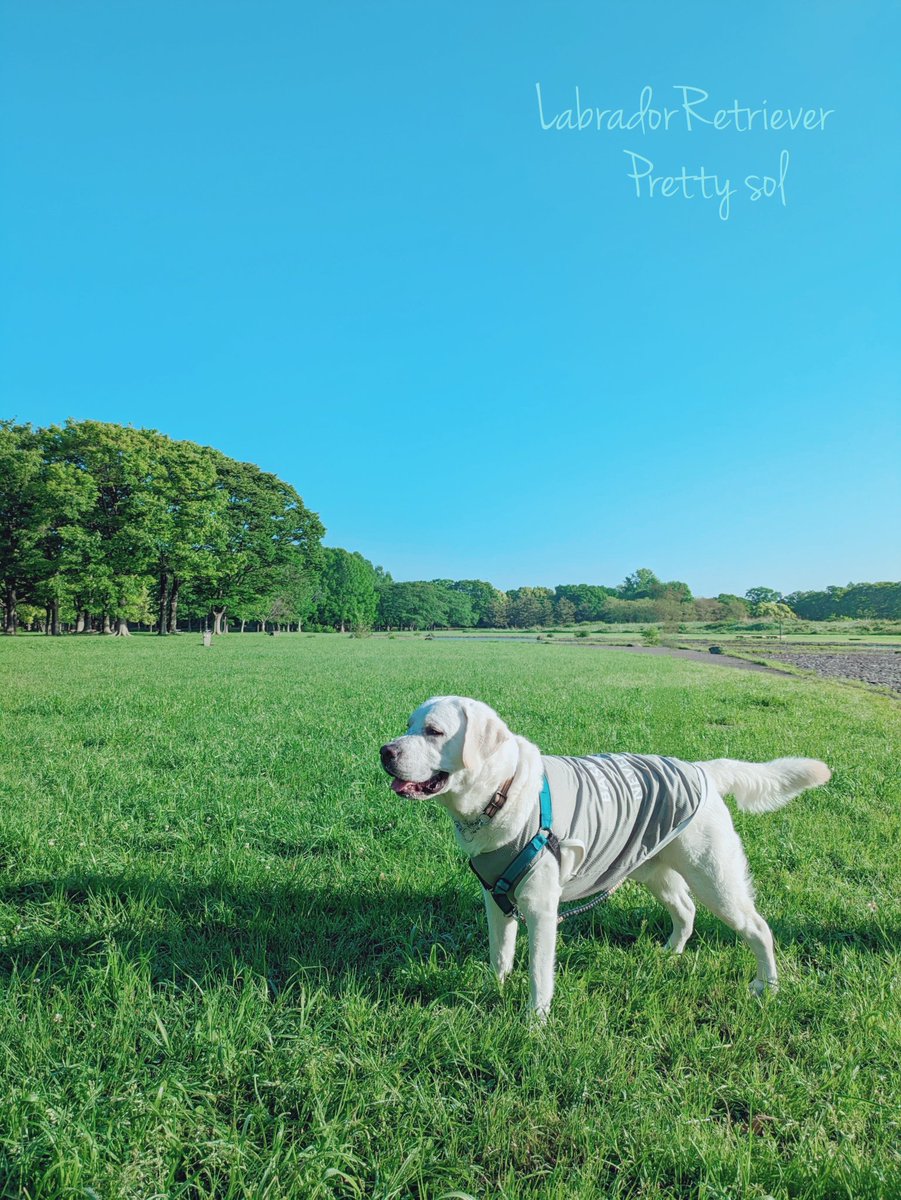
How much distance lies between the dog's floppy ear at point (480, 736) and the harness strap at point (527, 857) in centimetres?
38

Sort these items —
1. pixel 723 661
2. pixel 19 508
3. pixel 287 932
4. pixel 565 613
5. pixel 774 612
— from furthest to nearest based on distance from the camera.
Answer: pixel 565 613 → pixel 774 612 → pixel 19 508 → pixel 723 661 → pixel 287 932

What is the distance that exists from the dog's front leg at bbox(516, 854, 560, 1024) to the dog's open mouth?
0.62 meters

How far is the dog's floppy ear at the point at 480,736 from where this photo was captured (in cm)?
276

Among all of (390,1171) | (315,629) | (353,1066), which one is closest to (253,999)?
(353,1066)

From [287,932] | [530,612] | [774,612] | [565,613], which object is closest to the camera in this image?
[287,932]

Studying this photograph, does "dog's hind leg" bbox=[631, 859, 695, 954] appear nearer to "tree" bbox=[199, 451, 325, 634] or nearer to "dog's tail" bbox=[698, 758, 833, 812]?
"dog's tail" bbox=[698, 758, 833, 812]

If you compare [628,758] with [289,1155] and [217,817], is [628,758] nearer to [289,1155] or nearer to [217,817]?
[289,1155]

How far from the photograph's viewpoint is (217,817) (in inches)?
197

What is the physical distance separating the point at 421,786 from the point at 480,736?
393 millimetres

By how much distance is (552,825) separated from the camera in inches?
113

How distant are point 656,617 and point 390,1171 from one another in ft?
307

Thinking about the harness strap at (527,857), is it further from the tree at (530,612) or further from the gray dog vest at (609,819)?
the tree at (530,612)

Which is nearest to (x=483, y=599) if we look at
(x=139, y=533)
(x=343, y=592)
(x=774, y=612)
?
(x=343, y=592)

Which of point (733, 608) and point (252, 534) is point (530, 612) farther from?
point (252, 534)
